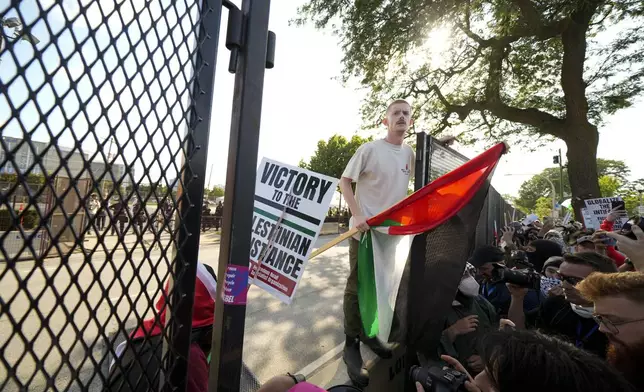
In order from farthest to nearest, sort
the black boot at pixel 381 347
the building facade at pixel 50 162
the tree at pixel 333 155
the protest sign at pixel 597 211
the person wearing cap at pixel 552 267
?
1. the tree at pixel 333 155
2. the protest sign at pixel 597 211
3. the person wearing cap at pixel 552 267
4. the black boot at pixel 381 347
5. the building facade at pixel 50 162

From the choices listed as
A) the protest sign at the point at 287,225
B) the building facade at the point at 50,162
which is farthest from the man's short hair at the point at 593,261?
the building facade at the point at 50,162

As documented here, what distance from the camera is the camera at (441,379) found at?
1.31 m

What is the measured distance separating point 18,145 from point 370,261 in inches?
78.7

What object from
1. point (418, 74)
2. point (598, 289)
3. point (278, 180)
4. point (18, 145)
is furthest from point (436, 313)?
point (418, 74)

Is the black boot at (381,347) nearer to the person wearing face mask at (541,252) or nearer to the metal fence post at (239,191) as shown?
the metal fence post at (239,191)

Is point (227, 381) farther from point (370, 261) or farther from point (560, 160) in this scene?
point (560, 160)

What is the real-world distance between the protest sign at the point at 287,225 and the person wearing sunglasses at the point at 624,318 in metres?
1.36

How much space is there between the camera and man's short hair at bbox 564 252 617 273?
96.2 inches

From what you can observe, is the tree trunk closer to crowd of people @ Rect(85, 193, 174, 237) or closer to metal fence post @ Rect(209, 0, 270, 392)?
metal fence post @ Rect(209, 0, 270, 392)

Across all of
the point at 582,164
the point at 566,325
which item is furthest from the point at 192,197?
the point at 582,164

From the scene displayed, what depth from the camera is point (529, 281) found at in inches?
109

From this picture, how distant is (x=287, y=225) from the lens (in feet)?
6.14

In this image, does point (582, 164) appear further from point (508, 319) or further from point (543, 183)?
point (543, 183)

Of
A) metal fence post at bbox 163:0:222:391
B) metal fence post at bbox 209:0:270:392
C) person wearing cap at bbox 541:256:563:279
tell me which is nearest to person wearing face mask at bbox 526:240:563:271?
person wearing cap at bbox 541:256:563:279
